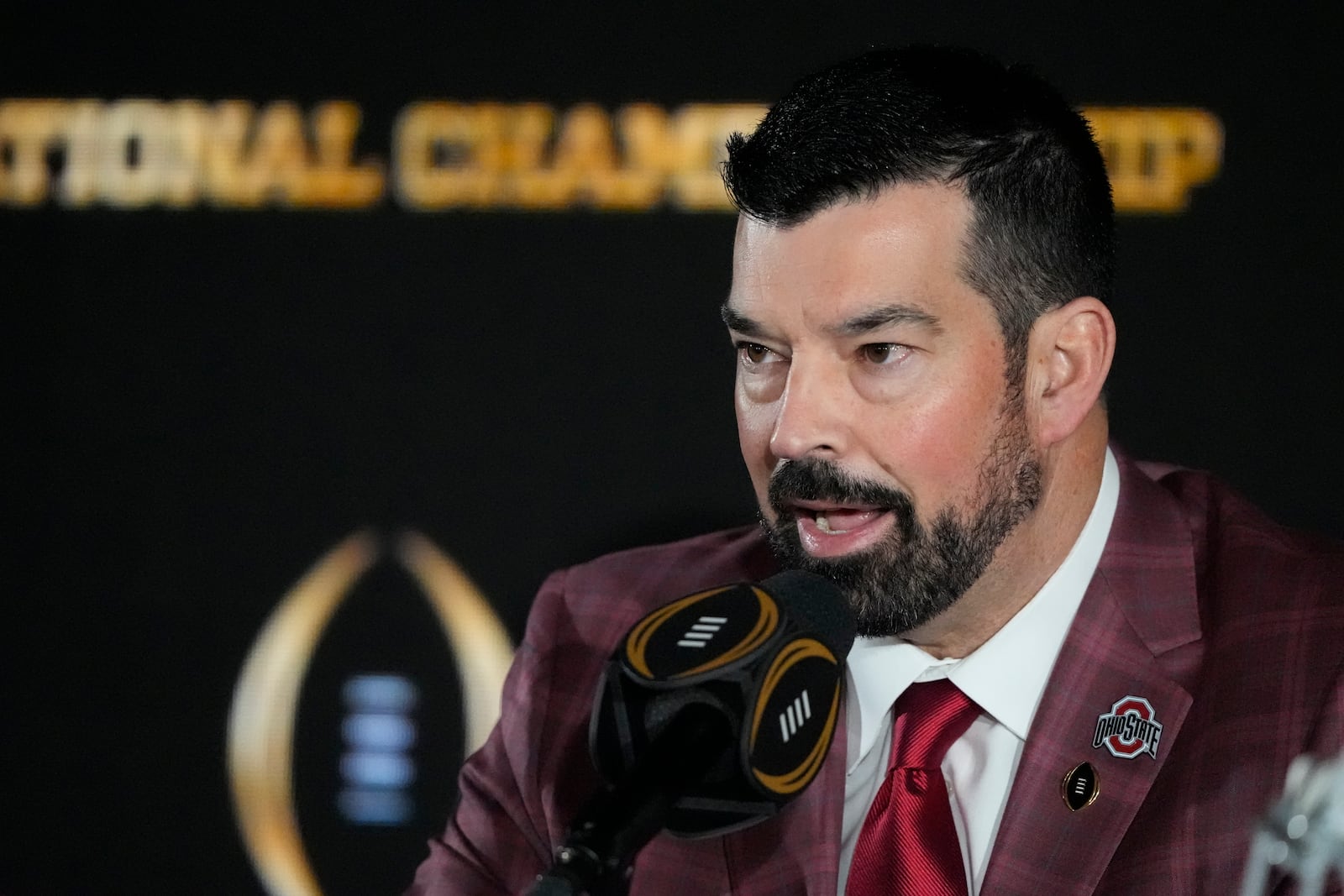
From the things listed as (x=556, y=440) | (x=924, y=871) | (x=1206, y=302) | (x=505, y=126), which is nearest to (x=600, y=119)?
(x=505, y=126)

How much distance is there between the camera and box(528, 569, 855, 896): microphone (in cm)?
87

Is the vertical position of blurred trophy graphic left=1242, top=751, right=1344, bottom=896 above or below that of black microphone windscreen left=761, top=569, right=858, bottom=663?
above

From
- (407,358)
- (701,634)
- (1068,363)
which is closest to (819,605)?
(701,634)

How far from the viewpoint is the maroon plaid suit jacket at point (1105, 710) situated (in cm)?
145

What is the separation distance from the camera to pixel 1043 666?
160cm

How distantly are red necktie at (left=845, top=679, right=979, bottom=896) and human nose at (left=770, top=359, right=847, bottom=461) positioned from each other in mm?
321

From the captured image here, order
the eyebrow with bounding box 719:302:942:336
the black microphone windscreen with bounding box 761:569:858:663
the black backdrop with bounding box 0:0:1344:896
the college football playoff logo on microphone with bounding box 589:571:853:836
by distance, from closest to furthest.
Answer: the college football playoff logo on microphone with bounding box 589:571:853:836
the black microphone windscreen with bounding box 761:569:858:663
the eyebrow with bounding box 719:302:942:336
the black backdrop with bounding box 0:0:1344:896

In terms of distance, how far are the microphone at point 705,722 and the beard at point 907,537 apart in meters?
0.34

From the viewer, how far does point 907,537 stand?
149 centimetres

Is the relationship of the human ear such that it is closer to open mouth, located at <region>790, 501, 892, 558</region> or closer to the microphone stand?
open mouth, located at <region>790, 501, 892, 558</region>

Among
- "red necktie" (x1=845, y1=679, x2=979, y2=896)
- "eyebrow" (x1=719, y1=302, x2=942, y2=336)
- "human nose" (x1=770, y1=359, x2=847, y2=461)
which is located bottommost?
"red necktie" (x1=845, y1=679, x2=979, y2=896)

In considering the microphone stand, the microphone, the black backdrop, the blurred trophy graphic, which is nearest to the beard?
the microphone

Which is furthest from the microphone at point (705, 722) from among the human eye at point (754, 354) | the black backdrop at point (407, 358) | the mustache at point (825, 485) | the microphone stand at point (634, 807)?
the black backdrop at point (407, 358)

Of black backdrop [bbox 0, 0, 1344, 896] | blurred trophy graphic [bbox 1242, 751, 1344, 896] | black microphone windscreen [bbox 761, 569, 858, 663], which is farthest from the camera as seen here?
black backdrop [bbox 0, 0, 1344, 896]
